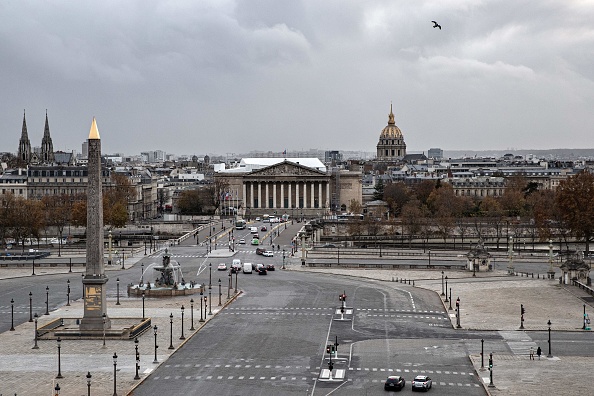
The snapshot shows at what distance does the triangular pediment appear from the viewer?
7013 inches

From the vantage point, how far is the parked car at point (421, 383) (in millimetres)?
44031

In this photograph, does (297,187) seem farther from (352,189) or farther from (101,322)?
A: (101,322)

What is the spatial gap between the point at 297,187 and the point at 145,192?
27333mm

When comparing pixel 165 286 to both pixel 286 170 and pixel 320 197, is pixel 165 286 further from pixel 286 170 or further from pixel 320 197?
pixel 286 170

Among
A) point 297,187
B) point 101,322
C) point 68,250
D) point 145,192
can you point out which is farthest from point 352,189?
point 101,322

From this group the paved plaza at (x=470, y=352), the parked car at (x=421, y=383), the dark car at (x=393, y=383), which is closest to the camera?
the parked car at (x=421, y=383)

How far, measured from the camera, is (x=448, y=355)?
2078 inches

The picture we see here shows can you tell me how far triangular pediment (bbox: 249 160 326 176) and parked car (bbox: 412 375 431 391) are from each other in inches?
5248

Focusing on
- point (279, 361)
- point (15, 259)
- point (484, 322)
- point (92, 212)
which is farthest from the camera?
point (15, 259)

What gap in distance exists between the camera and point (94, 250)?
187 feet

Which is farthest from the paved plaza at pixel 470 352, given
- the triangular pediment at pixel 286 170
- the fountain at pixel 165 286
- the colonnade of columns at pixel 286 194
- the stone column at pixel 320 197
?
the triangular pediment at pixel 286 170

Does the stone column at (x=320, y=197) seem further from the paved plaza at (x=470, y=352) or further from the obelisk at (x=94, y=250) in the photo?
the obelisk at (x=94, y=250)

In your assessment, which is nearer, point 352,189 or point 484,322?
point 484,322

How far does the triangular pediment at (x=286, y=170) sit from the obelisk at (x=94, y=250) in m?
121
